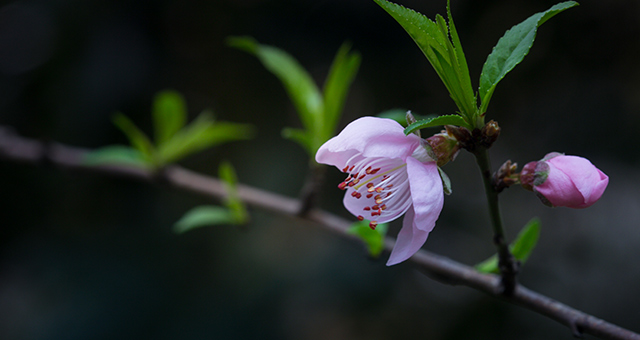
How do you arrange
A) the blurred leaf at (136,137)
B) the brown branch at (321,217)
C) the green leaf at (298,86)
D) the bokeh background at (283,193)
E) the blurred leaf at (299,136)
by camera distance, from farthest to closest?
the bokeh background at (283,193)
the blurred leaf at (136,137)
the green leaf at (298,86)
the blurred leaf at (299,136)
the brown branch at (321,217)

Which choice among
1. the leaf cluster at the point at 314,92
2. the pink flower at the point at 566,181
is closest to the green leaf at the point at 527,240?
the pink flower at the point at 566,181

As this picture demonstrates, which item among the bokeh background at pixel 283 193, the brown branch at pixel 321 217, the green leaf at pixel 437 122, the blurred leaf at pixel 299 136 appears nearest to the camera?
the green leaf at pixel 437 122

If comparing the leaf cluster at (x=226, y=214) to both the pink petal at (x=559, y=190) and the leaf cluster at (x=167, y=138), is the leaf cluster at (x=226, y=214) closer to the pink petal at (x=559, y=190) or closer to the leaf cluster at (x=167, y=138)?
the leaf cluster at (x=167, y=138)

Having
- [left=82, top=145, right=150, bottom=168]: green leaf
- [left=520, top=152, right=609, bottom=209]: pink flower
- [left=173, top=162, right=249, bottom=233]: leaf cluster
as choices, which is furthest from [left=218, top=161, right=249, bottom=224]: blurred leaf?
[left=520, top=152, right=609, bottom=209]: pink flower

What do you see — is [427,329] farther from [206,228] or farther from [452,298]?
[206,228]

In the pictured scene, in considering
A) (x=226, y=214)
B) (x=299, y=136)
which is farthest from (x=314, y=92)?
(x=226, y=214)

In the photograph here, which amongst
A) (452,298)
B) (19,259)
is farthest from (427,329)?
(19,259)
